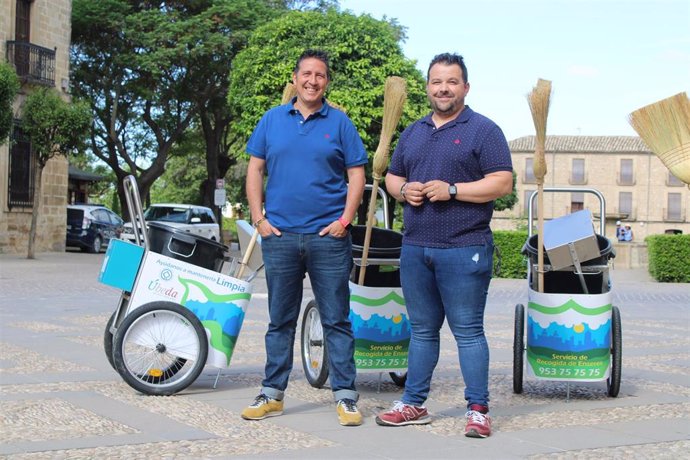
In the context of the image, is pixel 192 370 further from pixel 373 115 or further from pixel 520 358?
pixel 373 115

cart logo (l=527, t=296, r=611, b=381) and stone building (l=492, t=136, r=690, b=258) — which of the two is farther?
stone building (l=492, t=136, r=690, b=258)

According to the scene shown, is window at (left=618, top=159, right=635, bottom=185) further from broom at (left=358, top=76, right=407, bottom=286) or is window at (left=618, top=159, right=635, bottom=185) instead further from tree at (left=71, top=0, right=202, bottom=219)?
broom at (left=358, top=76, right=407, bottom=286)

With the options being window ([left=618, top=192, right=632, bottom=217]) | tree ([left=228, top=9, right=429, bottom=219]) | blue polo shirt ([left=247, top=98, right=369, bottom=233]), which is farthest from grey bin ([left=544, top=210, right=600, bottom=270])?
window ([left=618, top=192, right=632, bottom=217])

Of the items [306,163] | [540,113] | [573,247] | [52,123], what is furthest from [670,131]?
[52,123]

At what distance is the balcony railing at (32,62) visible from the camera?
101 feet

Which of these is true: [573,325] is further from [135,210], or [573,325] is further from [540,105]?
[135,210]

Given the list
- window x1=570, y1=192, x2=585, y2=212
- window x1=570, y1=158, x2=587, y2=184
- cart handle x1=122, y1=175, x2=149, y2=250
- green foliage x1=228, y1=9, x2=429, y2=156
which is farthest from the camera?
window x1=570, y1=158, x2=587, y2=184

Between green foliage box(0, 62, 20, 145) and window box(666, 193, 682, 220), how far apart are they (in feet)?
237

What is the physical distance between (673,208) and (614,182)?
535 cm

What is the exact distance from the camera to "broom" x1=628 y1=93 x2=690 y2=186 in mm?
5898

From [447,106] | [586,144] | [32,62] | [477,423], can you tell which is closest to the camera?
[477,423]

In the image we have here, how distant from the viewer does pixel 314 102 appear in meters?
5.95

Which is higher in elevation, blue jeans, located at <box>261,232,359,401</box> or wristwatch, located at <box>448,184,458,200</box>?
wristwatch, located at <box>448,184,458,200</box>

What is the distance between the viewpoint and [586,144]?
92500mm
